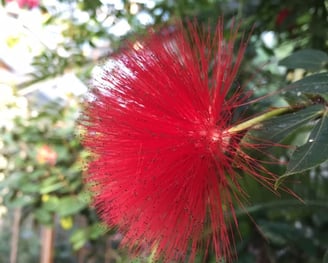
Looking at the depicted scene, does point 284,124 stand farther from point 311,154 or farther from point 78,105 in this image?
point 78,105

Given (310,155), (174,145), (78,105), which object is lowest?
(310,155)

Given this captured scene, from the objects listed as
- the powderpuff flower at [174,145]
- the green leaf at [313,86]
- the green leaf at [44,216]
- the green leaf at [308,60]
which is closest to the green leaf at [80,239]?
the green leaf at [44,216]

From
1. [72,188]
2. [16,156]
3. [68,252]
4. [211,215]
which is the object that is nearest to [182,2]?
[72,188]

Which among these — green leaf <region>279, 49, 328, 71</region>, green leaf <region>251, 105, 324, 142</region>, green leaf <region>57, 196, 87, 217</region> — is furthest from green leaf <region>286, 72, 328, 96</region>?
green leaf <region>57, 196, 87, 217</region>

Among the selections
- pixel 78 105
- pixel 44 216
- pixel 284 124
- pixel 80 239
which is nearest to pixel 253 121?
pixel 284 124

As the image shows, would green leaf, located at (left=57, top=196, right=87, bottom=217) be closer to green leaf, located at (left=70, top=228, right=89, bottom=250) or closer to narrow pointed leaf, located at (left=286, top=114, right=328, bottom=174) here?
green leaf, located at (left=70, top=228, right=89, bottom=250)
